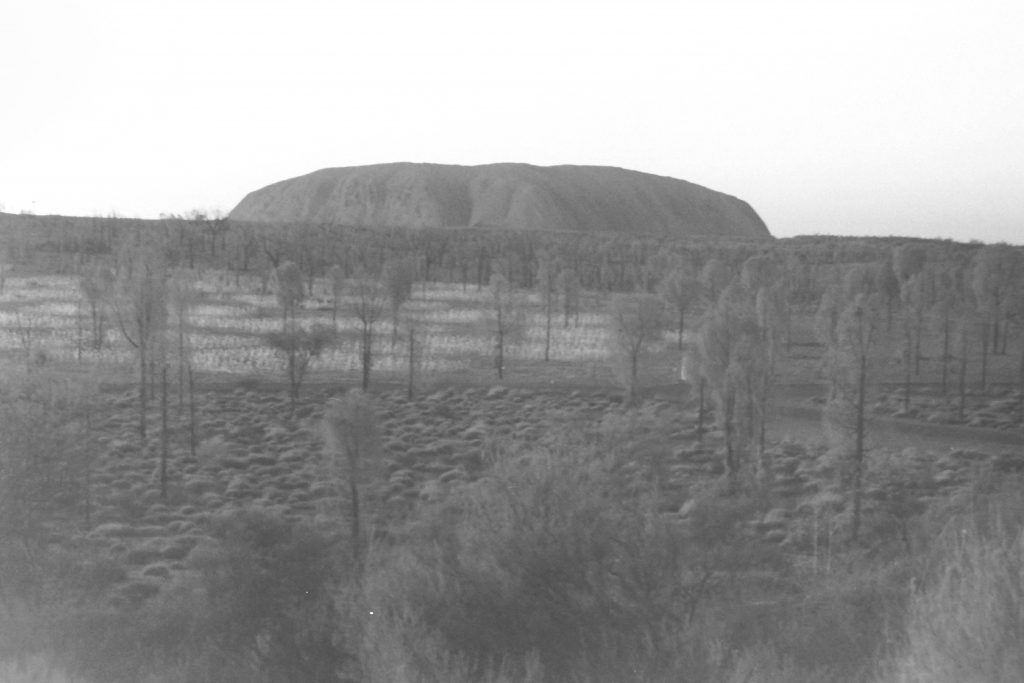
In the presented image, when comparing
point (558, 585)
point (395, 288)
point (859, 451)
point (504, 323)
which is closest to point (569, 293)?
point (504, 323)

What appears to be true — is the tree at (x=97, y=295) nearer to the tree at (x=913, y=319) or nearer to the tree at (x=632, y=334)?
the tree at (x=632, y=334)

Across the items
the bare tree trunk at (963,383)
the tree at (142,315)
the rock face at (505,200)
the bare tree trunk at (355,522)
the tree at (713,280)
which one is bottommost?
the bare tree trunk at (355,522)

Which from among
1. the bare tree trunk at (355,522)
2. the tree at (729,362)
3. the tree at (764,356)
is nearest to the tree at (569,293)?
the tree at (764,356)

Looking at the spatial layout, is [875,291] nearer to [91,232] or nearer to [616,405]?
[616,405]

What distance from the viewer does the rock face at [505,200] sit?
107000mm

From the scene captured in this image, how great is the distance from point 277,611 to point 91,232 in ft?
96.4

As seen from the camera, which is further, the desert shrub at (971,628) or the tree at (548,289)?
the tree at (548,289)

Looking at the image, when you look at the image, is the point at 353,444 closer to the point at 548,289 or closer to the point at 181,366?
the point at 181,366

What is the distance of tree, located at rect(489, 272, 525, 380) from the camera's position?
28117 millimetres

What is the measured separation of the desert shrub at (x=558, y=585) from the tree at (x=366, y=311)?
1519cm

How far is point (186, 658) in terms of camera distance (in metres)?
7.60

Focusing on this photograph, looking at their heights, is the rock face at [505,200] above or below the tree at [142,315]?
above

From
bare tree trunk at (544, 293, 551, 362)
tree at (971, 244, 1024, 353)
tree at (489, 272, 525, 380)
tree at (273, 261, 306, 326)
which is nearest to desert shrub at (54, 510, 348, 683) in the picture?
tree at (489, 272, 525, 380)

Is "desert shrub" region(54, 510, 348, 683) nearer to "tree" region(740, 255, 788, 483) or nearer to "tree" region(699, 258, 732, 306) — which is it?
"tree" region(740, 255, 788, 483)
